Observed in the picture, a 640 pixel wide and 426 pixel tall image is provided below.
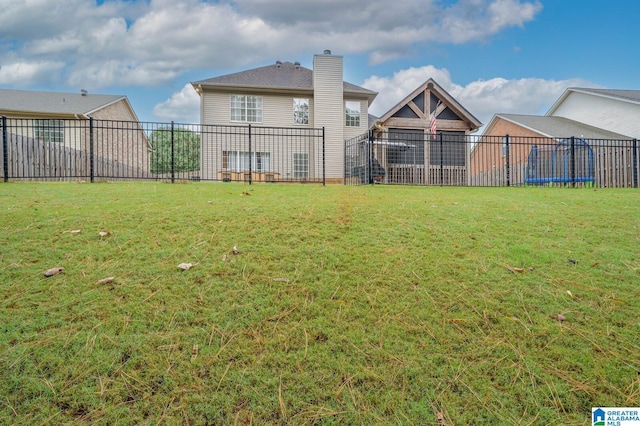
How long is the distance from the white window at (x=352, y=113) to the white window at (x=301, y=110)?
2.25m

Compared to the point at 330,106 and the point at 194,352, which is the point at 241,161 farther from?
the point at 194,352

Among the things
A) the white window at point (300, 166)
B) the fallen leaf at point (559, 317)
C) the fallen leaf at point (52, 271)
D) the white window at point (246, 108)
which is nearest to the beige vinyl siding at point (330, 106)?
the white window at point (300, 166)

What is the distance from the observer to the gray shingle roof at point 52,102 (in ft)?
65.4

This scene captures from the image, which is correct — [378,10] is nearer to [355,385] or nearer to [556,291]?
[556,291]

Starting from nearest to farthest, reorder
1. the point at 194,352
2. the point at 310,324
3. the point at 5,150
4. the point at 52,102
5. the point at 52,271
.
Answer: the point at 194,352, the point at 310,324, the point at 52,271, the point at 5,150, the point at 52,102

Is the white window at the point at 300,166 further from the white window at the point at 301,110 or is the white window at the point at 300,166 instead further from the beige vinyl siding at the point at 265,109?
the white window at the point at 301,110

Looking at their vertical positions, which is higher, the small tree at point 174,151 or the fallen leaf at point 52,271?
the small tree at point 174,151

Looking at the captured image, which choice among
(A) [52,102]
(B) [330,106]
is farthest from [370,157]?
(A) [52,102]

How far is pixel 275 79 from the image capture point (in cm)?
2011

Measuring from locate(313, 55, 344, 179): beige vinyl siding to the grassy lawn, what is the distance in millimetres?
15758

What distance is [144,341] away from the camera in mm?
2242

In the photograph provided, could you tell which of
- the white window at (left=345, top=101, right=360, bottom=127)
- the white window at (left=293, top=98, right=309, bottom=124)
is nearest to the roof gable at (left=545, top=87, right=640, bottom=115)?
the white window at (left=345, top=101, right=360, bottom=127)

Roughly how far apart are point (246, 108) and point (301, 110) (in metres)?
2.95

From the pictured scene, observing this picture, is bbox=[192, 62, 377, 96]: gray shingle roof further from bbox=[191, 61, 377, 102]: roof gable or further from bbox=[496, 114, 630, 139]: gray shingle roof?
bbox=[496, 114, 630, 139]: gray shingle roof
